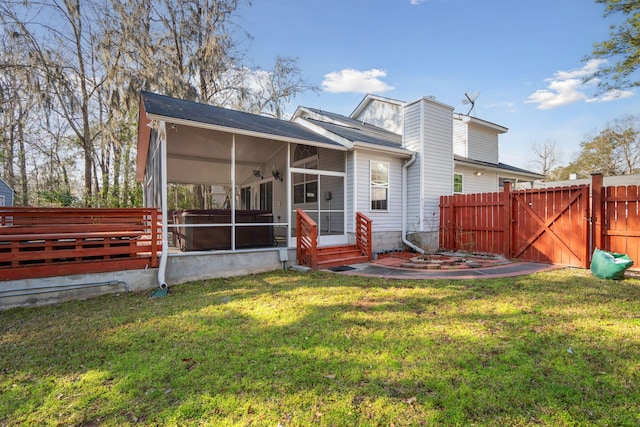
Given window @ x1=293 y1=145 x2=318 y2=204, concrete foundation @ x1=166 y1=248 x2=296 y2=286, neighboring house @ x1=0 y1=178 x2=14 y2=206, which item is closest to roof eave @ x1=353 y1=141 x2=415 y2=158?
window @ x1=293 y1=145 x2=318 y2=204

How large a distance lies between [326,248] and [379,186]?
105 inches

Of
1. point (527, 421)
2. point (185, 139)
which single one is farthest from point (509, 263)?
point (185, 139)

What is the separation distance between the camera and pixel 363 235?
823 centimetres

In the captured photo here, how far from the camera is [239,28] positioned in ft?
52.8

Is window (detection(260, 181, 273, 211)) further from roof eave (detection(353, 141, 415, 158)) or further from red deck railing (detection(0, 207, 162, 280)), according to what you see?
red deck railing (detection(0, 207, 162, 280))

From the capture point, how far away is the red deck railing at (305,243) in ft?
22.7

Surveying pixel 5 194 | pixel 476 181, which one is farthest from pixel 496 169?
pixel 5 194

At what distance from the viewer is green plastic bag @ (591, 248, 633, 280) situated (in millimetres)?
5301

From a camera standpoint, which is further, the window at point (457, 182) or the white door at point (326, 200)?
the window at point (457, 182)

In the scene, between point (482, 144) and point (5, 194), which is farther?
point (5, 194)

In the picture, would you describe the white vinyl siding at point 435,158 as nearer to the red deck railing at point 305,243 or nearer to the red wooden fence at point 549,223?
the red wooden fence at point 549,223

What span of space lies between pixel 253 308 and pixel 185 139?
576cm

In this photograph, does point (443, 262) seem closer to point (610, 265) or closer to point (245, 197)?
point (610, 265)

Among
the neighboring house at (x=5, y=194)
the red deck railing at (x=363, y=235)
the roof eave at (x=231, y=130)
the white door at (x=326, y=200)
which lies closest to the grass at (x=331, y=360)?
the red deck railing at (x=363, y=235)
